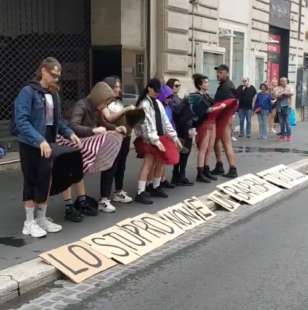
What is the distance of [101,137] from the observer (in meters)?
6.98

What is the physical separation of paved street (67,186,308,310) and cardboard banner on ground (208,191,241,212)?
112 cm

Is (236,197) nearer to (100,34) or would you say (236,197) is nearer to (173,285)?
(173,285)

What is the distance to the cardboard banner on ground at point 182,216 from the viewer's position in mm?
7027

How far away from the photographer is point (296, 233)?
6.94m

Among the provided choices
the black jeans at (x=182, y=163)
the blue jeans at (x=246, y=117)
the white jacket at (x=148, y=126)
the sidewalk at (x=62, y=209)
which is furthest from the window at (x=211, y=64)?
the white jacket at (x=148, y=126)

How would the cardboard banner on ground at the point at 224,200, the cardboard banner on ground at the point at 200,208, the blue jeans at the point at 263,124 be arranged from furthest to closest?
the blue jeans at the point at 263,124, the cardboard banner on ground at the point at 224,200, the cardboard banner on ground at the point at 200,208

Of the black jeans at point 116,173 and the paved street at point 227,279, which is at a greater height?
the black jeans at point 116,173

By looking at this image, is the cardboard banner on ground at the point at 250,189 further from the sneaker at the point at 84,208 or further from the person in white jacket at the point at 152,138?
the sneaker at the point at 84,208

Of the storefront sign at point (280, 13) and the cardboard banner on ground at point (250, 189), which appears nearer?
the cardboard banner on ground at point (250, 189)

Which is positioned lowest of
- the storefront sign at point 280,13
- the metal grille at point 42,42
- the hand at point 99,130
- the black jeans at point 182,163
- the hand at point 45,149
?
the black jeans at point 182,163

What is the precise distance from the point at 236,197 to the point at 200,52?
768 centimetres

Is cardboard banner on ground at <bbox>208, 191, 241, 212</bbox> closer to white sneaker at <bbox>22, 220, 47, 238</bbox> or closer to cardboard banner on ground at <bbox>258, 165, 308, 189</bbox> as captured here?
cardboard banner on ground at <bbox>258, 165, 308, 189</bbox>

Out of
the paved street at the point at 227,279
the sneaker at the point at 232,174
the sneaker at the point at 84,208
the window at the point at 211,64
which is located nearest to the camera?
the paved street at the point at 227,279

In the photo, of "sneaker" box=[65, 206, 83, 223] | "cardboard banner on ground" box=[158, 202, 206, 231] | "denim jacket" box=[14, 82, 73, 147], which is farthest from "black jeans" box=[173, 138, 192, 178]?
"denim jacket" box=[14, 82, 73, 147]
